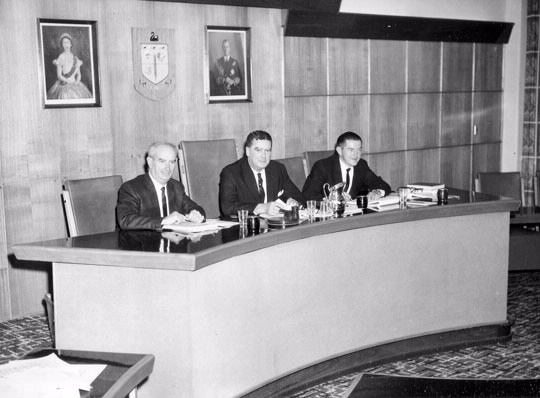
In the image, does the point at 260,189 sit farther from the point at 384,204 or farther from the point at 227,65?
the point at 227,65

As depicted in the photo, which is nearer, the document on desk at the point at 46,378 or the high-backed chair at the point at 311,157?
the document on desk at the point at 46,378

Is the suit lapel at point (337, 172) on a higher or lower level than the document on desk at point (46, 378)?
higher

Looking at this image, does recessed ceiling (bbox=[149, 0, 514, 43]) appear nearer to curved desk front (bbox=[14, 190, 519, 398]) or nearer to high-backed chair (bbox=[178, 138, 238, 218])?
high-backed chair (bbox=[178, 138, 238, 218])

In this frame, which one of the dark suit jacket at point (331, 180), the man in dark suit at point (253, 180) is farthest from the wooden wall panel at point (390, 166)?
the man in dark suit at point (253, 180)

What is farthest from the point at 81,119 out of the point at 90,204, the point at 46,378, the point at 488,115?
the point at 488,115

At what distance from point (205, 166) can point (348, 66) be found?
223cm

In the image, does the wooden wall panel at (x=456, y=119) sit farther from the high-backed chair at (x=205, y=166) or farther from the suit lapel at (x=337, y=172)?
the high-backed chair at (x=205, y=166)

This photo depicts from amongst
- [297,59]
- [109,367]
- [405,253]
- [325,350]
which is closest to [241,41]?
[297,59]

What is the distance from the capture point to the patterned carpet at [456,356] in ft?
14.0

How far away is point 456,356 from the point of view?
15.1 feet

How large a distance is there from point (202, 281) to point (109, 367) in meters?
0.92

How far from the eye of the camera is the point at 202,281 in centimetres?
339

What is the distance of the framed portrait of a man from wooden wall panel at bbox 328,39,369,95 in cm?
102

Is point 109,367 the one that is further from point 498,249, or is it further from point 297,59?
point 297,59
